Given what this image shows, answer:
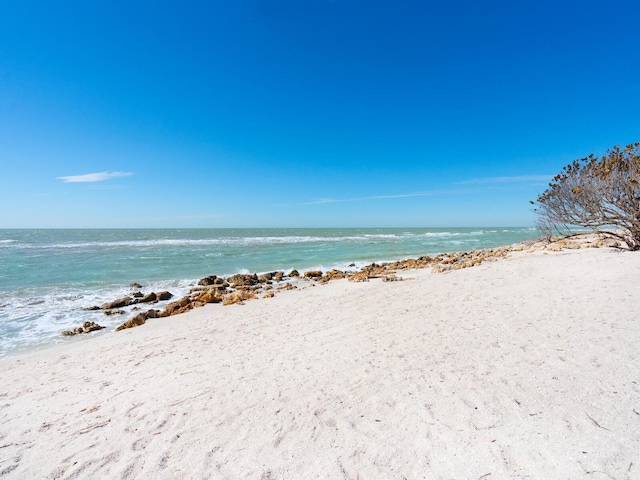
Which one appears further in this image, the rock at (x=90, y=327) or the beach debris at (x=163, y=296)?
the beach debris at (x=163, y=296)

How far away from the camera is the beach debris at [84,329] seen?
839 cm

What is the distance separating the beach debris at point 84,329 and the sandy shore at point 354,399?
3.91 feet

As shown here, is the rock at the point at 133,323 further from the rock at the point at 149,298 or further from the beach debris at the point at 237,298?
the rock at the point at 149,298

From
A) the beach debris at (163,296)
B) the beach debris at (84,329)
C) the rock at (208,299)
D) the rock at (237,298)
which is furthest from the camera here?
the beach debris at (163,296)

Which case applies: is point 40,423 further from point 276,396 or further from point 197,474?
point 276,396

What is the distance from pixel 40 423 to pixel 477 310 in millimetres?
7388

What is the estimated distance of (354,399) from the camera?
3814 millimetres

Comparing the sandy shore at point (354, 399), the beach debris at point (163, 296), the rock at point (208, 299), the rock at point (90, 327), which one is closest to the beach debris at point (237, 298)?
the rock at point (208, 299)

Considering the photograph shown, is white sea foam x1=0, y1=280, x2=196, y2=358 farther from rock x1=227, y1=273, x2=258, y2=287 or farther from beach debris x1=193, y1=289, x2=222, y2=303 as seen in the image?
rock x1=227, y1=273, x2=258, y2=287

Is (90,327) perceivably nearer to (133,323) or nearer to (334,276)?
(133,323)

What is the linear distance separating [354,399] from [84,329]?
26.8 ft

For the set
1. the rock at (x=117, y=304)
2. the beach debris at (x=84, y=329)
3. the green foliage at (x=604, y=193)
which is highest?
the green foliage at (x=604, y=193)

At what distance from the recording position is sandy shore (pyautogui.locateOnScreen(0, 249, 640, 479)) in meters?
2.89

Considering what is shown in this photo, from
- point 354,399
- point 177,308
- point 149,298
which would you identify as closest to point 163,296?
point 149,298
